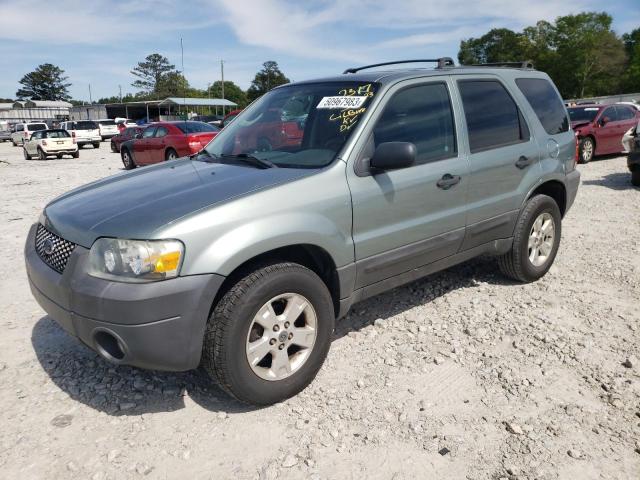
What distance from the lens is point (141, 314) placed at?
241cm

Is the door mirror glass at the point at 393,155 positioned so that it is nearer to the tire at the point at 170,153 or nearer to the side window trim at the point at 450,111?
the side window trim at the point at 450,111

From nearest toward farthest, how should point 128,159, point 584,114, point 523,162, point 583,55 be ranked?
point 523,162 → point 584,114 → point 128,159 → point 583,55

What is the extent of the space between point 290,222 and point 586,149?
12684 mm

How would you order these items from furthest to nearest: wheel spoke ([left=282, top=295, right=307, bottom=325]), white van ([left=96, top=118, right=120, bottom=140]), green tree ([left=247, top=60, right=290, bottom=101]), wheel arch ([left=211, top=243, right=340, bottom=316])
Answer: green tree ([left=247, top=60, right=290, bottom=101]) < white van ([left=96, top=118, right=120, bottom=140]) < wheel spoke ([left=282, top=295, right=307, bottom=325]) < wheel arch ([left=211, top=243, right=340, bottom=316])

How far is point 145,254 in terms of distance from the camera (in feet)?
8.01

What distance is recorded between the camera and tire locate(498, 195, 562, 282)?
435 centimetres

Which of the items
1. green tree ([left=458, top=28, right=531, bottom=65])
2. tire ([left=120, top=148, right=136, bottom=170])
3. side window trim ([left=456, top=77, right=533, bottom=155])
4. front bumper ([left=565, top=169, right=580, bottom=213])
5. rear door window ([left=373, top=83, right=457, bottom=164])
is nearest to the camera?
rear door window ([left=373, top=83, right=457, bottom=164])

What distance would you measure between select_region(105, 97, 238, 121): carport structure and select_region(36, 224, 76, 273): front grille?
53306 millimetres

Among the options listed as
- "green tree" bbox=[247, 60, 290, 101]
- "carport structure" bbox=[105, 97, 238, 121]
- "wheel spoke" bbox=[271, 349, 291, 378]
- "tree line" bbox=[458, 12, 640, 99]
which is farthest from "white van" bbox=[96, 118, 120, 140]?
"green tree" bbox=[247, 60, 290, 101]

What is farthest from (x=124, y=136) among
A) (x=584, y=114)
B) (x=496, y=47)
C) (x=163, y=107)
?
(x=496, y=47)

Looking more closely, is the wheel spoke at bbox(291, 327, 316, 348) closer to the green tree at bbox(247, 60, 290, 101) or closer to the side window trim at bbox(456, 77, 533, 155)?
the side window trim at bbox(456, 77, 533, 155)

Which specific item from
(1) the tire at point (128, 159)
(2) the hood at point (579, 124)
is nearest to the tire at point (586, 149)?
(2) the hood at point (579, 124)

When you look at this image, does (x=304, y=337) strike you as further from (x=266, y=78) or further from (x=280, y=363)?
(x=266, y=78)

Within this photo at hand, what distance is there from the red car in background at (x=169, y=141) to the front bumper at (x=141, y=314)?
36.6 ft
